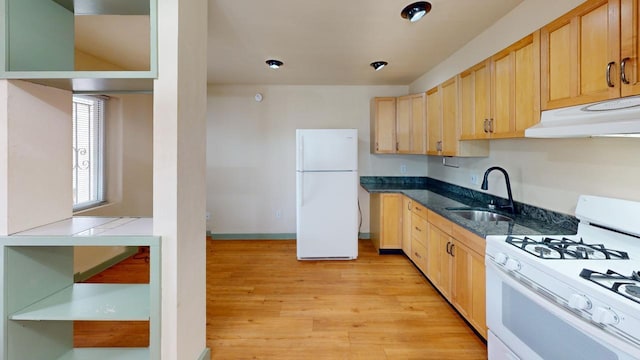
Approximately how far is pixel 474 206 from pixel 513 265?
Answer: 159cm

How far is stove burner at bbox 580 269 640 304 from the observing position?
3.64 feet

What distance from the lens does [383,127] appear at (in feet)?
14.8

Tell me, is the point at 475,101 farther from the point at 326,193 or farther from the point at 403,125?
the point at 326,193

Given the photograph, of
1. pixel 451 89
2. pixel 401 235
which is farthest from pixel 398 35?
pixel 401 235

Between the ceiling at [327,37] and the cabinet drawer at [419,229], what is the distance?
1.79 meters

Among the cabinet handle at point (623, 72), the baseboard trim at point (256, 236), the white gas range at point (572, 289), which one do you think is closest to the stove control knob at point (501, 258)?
the white gas range at point (572, 289)

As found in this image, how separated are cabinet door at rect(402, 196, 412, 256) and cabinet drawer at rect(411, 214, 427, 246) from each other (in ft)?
0.48

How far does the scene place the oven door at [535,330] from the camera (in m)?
1.17

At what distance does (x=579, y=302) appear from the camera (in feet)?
3.95

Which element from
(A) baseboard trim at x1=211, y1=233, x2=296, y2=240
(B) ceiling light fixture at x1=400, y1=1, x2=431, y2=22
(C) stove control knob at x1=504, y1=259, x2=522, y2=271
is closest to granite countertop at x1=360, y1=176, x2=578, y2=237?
(C) stove control knob at x1=504, y1=259, x2=522, y2=271

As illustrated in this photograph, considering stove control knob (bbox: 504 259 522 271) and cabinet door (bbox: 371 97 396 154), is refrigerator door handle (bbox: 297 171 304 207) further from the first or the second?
stove control knob (bbox: 504 259 522 271)

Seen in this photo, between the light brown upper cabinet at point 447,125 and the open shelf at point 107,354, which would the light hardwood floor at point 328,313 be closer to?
the open shelf at point 107,354

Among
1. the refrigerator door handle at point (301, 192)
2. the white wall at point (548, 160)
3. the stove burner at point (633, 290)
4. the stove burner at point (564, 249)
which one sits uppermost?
the white wall at point (548, 160)

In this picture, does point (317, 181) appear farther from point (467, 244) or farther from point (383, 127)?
point (467, 244)
